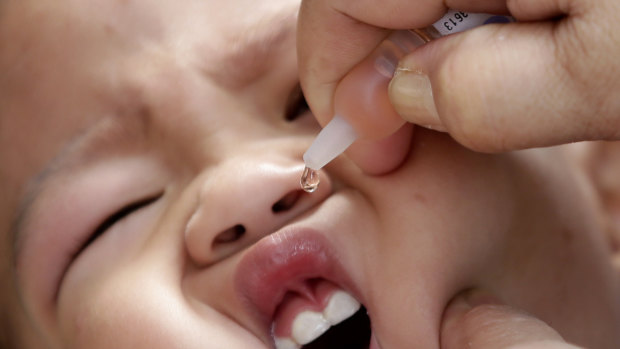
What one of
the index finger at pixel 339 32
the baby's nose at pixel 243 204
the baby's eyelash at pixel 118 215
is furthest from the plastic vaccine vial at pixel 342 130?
the baby's eyelash at pixel 118 215

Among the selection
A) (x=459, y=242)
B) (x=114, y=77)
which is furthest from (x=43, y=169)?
(x=459, y=242)

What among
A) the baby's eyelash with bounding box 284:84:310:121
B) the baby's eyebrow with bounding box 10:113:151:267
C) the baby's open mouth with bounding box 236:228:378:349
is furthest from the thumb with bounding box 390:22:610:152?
the baby's eyebrow with bounding box 10:113:151:267

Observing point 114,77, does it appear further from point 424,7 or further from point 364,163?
point 424,7

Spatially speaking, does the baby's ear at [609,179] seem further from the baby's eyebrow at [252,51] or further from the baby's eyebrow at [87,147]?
the baby's eyebrow at [87,147]

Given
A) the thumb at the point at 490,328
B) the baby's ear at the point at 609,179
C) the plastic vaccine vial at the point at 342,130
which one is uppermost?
the plastic vaccine vial at the point at 342,130

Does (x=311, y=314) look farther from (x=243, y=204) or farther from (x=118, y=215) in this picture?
(x=118, y=215)
